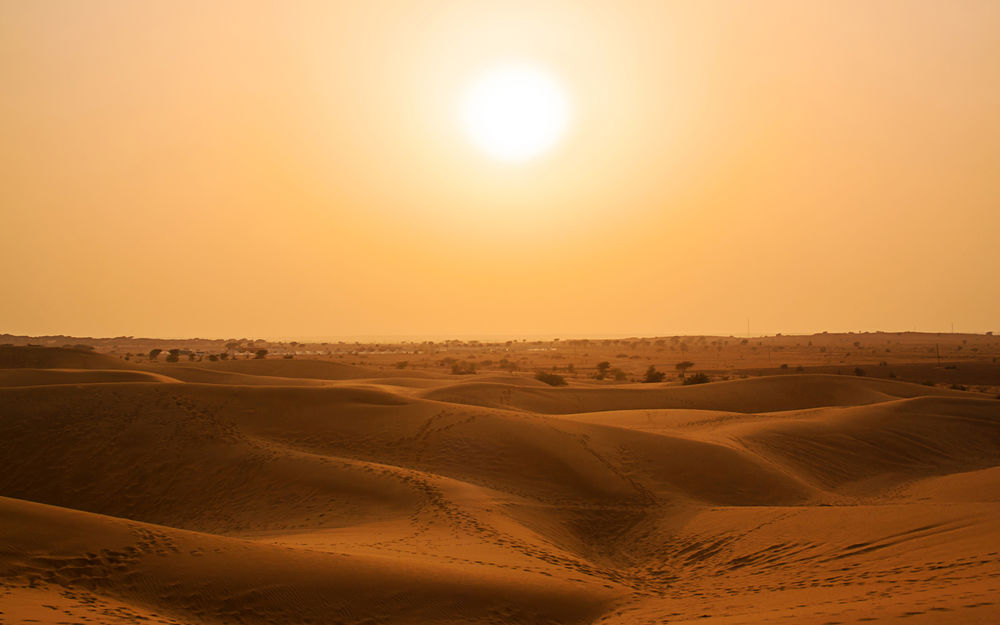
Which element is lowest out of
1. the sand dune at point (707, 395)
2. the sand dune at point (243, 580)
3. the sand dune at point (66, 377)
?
the sand dune at point (243, 580)

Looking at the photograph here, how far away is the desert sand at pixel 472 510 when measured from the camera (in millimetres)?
10094

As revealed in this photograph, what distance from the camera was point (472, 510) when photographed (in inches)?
675

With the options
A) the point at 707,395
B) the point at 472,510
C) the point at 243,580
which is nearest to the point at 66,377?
the point at 472,510

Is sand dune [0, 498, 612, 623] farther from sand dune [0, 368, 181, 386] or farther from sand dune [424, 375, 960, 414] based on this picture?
sand dune [424, 375, 960, 414]

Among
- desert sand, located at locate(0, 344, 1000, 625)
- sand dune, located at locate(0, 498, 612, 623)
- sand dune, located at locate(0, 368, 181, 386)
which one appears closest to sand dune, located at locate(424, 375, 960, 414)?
desert sand, located at locate(0, 344, 1000, 625)

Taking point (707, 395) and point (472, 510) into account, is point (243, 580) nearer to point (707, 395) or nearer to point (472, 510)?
point (472, 510)

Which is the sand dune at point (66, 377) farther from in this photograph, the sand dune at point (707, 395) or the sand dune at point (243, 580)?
the sand dune at point (243, 580)

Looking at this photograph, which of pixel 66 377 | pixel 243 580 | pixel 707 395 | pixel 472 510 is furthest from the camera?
pixel 707 395

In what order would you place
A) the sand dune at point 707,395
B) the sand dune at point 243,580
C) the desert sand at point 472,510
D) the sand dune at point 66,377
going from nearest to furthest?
the sand dune at point 243,580 → the desert sand at point 472,510 → the sand dune at point 66,377 → the sand dune at point 707,395

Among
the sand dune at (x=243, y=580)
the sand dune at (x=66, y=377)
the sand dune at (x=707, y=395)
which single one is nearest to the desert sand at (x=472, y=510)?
the sand dune at (x=243, y=580)

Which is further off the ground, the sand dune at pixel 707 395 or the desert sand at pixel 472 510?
the sand dune at pixel 707 395

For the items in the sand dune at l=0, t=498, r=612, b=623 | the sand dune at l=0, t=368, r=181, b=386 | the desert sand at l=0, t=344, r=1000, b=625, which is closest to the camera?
the sand dune at l=0, t=498, r=612, b=623

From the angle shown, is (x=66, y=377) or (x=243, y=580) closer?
(x=243, y=580)

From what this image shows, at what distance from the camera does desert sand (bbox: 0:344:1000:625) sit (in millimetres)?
10094
